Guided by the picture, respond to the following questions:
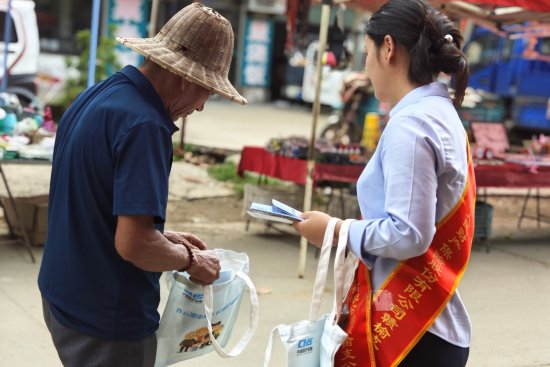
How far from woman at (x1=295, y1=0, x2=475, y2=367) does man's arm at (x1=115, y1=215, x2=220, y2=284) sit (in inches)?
15.9

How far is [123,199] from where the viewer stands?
6.51ft

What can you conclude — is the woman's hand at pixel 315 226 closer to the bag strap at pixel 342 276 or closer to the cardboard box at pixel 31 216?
the bag strap at pixel 342 276

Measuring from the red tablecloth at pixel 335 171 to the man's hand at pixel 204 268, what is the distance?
4.11 meters

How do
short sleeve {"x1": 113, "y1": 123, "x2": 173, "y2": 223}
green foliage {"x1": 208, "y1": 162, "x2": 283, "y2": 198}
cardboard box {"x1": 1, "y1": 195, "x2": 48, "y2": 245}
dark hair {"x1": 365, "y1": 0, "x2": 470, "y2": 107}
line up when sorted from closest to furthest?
1. short sleeve {"x1": 113, "y1": 123, "x2": 173, "y2": 223}
2. dark hair {"x1": 365, "y1": 0, "x2": 470, "y2": 107}
3. cardboard box {"x1": 1, "y1": 195, "x2": 48, "y2": 245}
4. green foliage {"x1": 208, "y1": 162, "x2": 283, "y2": 198}

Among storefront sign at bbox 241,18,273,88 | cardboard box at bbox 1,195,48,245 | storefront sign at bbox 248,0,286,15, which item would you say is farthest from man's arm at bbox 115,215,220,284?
storefront sign at bbox 241,18,273,88

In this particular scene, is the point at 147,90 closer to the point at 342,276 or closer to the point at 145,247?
the point at 145,247

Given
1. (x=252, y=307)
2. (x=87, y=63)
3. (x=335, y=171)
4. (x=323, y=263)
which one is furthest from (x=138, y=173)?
(x=87, y=63)

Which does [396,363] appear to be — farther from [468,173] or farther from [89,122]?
[89,122]

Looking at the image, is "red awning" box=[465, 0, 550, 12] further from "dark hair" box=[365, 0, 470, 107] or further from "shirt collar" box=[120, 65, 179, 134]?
"shirt collar" box=[120, 65, 179, 134]

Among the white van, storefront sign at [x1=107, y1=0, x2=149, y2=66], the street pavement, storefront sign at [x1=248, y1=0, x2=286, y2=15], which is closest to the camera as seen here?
the street pavement

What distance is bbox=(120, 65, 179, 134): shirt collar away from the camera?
6.98 ft

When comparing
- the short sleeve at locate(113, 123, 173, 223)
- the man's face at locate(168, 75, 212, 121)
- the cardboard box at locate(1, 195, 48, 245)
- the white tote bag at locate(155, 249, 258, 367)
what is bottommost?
the cardboard box at locate(1, 195, 48, 245)

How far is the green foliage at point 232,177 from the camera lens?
9375mm

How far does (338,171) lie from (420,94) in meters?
4.48
